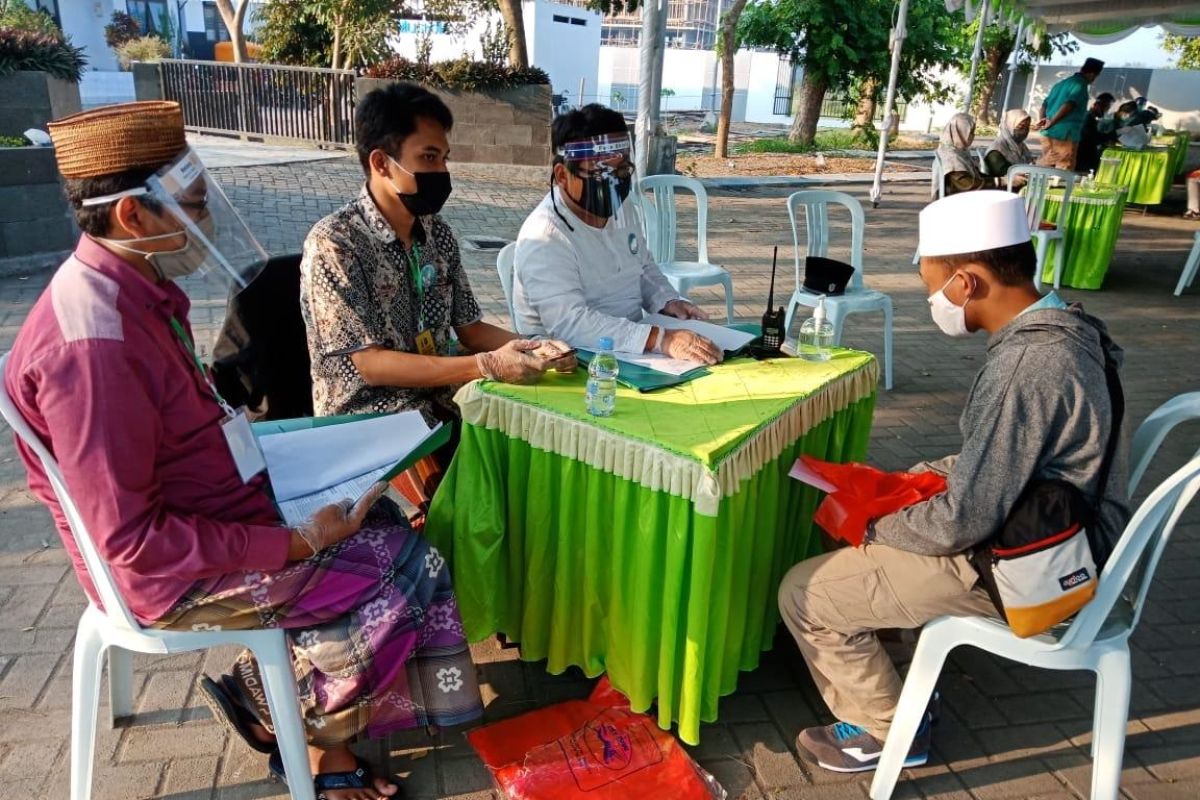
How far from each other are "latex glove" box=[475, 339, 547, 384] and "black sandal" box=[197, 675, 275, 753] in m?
1.04

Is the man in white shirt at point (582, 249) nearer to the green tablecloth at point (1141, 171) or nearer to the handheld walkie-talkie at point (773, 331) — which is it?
the handheld walkie-talkie at point (773, 331)

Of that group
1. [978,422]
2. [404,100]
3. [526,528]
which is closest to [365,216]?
[404,100]

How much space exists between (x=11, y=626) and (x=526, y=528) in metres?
1.71

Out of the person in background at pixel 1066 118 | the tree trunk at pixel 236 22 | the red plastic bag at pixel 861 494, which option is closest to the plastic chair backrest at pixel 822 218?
the red plastic bag at pixel 861 494

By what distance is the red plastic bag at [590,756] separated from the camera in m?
2.15

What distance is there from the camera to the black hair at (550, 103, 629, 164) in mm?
2814

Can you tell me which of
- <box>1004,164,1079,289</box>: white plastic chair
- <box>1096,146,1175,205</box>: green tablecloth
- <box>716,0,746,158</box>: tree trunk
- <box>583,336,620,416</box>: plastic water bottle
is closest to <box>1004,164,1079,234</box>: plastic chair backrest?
<box>1004,164,1079,289</box>: white plastic chair

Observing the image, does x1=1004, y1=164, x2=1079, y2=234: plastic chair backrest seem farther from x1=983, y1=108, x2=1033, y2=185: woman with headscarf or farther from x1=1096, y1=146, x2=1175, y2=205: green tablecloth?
x1=1096, y1=146, x2=1175, y2=205: green tablecloth

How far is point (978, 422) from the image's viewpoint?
1889mm

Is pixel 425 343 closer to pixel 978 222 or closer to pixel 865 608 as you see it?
pixel 865 608

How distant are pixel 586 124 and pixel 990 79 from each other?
25.1m

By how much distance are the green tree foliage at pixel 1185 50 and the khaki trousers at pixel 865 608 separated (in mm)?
24526

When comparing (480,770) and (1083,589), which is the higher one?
(1083,589)

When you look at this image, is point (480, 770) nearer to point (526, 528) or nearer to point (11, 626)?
point (526, 528)
